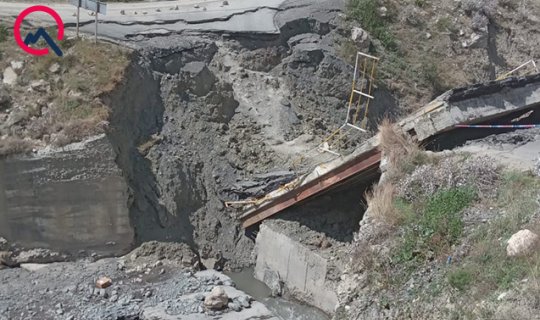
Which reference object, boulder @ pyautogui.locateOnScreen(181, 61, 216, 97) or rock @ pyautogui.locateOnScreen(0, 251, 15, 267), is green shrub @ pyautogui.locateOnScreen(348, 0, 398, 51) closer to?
boulder @ pyautogui.locateOnScreen(181, 61, 216, 97)

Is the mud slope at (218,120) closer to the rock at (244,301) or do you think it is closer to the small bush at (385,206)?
the rock at (244,301)

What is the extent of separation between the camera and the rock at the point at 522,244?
1140 centimetres

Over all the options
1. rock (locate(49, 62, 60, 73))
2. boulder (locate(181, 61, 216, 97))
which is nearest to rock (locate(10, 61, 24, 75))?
rock (locate(49, 62, 60, 73))

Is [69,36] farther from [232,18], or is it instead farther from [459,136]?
[459,136]

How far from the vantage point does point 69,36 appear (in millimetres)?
20703

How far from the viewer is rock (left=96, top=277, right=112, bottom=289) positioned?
17.2 meters

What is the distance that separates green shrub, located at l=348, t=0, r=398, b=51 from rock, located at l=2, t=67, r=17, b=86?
1039cm

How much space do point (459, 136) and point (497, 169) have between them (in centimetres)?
272

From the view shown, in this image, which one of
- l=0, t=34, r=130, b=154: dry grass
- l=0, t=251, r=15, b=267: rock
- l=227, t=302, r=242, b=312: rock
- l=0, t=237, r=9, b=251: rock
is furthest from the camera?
l=0, t=34, r=130, b=154: dry grass

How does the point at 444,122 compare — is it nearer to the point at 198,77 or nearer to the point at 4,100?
the point at 198,77

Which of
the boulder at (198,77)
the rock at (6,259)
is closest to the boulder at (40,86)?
the boulder at (198,77)

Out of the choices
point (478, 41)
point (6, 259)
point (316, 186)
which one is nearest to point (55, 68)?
point (6, 259)

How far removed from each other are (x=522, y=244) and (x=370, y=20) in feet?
45.2

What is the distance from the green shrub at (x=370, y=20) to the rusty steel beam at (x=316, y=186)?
300 inches
